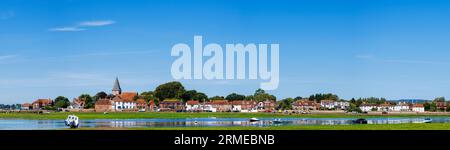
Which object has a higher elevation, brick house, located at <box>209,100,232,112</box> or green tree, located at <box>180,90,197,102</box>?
green tree, located at <box>180,90,197,102</box>

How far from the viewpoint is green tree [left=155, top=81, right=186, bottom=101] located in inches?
6794

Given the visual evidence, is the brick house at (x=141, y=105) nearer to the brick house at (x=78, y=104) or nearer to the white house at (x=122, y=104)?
the white house at (x=122, y=104)

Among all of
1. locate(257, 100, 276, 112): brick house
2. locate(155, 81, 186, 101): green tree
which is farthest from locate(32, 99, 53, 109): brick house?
locate(257, 100, 276, 112): brick house

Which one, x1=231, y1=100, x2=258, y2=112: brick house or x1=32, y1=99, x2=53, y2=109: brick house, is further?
x1=231, y1=100, x2=258, y2=112: brick house

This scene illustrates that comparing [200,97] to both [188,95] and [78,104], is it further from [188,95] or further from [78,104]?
[78,104]

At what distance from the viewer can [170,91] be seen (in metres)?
173

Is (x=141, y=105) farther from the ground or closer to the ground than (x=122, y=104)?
closer to the ground

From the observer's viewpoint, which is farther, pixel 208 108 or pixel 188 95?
pixel 188 95

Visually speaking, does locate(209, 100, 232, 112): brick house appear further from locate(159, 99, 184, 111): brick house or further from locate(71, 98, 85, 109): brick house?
locate(71, 98, 85, 109): brick house

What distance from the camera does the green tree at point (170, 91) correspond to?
17257cm

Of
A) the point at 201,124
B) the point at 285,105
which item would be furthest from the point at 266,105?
Result: the point at 201,124

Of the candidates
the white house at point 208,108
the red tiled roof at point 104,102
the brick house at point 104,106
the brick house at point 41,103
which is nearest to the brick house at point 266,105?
the white house at point 208,108
